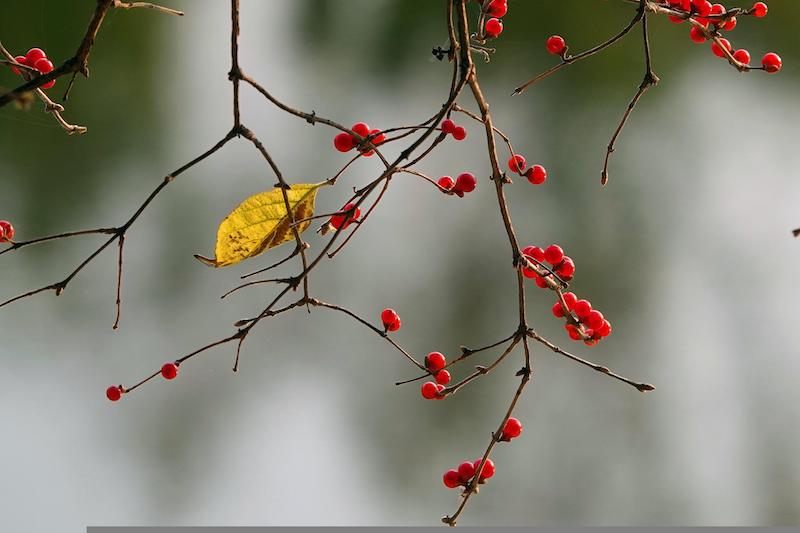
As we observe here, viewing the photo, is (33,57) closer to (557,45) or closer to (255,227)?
(255,227)

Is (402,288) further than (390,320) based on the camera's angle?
Yes

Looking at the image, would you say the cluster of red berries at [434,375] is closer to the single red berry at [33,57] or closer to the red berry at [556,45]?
the red berry at [556,45]

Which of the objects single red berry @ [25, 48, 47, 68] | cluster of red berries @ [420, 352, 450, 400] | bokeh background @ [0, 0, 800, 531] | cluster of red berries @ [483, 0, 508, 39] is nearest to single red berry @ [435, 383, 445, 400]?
cluster of red berries @ [420, 352, 450, 400]

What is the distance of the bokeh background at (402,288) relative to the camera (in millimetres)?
2250

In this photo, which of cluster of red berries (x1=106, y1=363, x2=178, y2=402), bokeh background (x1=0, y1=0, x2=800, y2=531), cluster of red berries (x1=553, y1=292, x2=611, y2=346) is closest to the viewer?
cluster of red berries (x1=553, y1=292, x2=611, y2=346)

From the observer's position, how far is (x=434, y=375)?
597 millimetres

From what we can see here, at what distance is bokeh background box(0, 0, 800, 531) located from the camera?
225 centimetres

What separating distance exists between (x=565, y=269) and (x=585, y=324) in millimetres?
39

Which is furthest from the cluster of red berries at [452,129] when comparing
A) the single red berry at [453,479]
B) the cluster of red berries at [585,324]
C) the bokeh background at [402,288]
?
the bokeh background at [402,288]

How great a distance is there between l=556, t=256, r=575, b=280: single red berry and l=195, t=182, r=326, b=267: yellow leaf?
0.17 m

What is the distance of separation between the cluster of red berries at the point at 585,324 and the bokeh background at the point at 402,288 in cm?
159

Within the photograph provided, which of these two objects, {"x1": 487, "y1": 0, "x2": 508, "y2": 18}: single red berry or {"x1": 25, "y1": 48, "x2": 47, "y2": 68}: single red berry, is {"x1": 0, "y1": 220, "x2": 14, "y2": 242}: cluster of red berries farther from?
{"x1": 487, "y1": 0, "x2": 508, "y2": 18}: single red berry

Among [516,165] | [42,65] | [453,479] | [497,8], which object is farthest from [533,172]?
[42,65]

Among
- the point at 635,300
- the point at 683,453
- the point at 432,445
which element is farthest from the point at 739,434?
the point at 432,445
